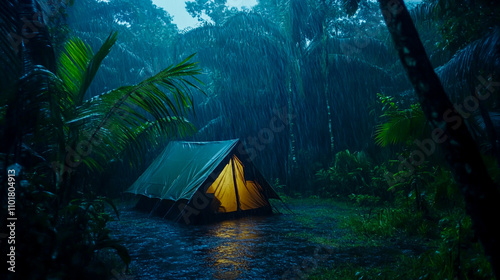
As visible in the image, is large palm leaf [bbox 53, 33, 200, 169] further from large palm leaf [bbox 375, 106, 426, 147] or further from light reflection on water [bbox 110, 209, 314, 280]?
large palm leaf [bbox 375, 106, 426, 147]

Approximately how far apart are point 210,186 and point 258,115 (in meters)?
8.51

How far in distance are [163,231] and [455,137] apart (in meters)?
7.06

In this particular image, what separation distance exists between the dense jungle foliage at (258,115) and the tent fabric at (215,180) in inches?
49.7

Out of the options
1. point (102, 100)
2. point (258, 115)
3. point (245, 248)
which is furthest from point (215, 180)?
point (258, 115)

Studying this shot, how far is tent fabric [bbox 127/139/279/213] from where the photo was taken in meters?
9.21

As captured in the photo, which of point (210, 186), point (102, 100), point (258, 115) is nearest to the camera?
point (102, 100)

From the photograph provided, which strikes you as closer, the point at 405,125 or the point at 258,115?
the point at 405,125

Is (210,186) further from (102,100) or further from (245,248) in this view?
(102,100)

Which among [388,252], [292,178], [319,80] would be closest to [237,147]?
[388,252]

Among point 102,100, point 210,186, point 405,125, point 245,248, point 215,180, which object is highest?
point 102,100

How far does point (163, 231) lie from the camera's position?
316 inches

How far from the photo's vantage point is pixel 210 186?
9203 millimetres

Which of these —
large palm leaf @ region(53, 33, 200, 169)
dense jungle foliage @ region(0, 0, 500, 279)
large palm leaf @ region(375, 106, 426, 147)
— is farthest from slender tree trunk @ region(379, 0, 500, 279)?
large palm leaf @ region(375, 106, 426, 147)

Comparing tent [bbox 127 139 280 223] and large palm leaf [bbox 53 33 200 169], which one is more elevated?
large palm leaf [bbox 53 33 200 169]
